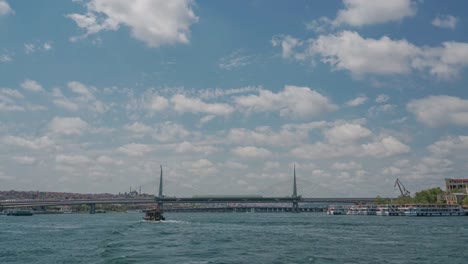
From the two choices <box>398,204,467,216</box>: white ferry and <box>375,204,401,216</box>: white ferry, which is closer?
<box>398,204,467,216</box>: white ferry

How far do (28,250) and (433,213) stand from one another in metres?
146

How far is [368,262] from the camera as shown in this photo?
41.2 meters

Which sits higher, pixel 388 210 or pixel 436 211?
pixel 388 210

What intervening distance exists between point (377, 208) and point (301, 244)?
142724 millimetres

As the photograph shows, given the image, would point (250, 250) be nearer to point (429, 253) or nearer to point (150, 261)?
point (150, 261)

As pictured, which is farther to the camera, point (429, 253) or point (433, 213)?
point (433, 213)

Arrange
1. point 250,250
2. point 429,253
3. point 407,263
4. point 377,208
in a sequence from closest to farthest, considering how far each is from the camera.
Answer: point 407,263 < point 429,253 < point 250,250 < point 377,208

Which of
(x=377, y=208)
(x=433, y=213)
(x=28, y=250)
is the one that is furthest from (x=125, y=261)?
(x=377, y=208)

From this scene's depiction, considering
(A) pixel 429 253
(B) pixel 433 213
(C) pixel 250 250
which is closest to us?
(A) pixel 429 253

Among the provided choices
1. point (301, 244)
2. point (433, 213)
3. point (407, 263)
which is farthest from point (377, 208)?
point (407, 263)

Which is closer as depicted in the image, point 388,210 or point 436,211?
point 436,211

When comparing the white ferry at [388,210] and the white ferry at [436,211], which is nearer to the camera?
the white ferry at [436,211]

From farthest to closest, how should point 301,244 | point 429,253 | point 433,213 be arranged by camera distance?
point 433,213 → point 301,244 → point 429,253

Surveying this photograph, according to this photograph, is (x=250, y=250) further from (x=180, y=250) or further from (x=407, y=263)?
(x=407, y=263)
